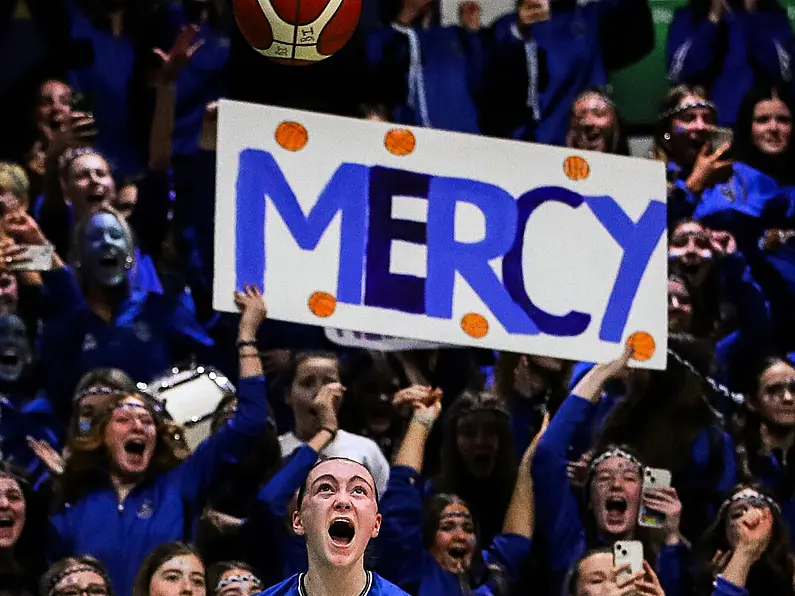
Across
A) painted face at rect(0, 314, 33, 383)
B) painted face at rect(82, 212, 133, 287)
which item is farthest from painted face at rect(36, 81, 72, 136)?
painted face at rect(0, 314, 33, 383)

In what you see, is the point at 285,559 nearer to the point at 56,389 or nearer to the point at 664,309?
the point at 56,389

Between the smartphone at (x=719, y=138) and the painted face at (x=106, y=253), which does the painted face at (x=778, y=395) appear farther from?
the painted face at (x=106, y=253)

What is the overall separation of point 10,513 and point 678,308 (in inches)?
99.0

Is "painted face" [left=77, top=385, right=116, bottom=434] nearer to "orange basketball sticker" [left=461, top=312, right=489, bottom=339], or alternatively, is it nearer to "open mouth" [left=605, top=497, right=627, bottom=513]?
"orange basketball sticker" [left=461, top=312, right=489, bottom=339]

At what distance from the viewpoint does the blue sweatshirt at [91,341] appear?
19.5 ft

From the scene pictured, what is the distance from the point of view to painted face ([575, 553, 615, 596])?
5664mm

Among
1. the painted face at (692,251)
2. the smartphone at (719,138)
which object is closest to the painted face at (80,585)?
the painted face at (692,251)

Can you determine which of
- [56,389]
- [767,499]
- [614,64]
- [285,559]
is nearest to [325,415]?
[285,559]

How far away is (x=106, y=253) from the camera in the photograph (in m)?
5.97

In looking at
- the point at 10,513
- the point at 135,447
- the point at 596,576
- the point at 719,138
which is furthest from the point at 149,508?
the point at 719,138

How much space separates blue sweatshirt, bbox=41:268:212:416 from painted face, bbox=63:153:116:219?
31cm

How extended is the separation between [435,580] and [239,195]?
1.41 m

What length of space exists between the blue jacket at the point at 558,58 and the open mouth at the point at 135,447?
2119mm

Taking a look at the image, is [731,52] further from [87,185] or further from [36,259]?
[36,259]
